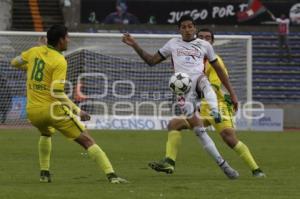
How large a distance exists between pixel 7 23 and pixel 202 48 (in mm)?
25744

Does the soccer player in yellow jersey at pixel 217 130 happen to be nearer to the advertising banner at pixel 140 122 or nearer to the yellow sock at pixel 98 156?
the yellow sock at pixel 98 156

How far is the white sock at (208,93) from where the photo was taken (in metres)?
12.2

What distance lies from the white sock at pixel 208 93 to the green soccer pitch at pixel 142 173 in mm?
1069

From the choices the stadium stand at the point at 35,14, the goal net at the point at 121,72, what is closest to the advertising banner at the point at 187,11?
the stadium stand at the point at 35,14

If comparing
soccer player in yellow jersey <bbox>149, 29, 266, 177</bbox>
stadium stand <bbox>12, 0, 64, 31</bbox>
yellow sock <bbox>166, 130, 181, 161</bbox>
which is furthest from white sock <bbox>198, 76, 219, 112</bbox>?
stadium stand <bbox>12, 0, 64, 31</bbox>

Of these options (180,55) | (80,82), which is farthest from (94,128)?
(180,55)

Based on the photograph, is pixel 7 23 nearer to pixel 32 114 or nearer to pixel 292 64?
pixel 292 64

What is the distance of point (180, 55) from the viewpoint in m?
12.4

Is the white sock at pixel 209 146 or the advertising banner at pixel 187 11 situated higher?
the advertising banner at pixel 187 11

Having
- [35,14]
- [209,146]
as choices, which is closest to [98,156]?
[209,146]

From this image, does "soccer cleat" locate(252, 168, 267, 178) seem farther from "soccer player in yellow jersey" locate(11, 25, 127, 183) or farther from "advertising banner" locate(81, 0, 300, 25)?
"advertising banner" locate(81, 0, 300, 25)

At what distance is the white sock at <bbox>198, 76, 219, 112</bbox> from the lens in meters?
12.2

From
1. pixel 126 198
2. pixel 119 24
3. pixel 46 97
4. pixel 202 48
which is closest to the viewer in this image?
pixel 126 198

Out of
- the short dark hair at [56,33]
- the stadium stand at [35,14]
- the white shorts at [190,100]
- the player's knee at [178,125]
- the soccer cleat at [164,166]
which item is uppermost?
the stadium stand at [35,14]
